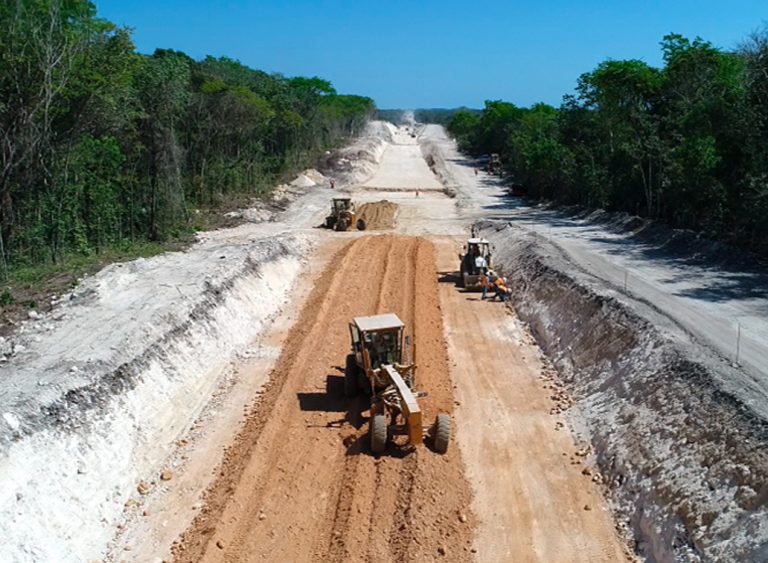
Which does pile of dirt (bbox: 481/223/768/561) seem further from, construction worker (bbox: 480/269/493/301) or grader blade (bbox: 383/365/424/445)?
construction worker (bbox: 480/269/493/301)

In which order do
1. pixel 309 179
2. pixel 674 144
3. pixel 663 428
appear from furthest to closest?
pixel 309 179 → pixel 674 144 → pixel 663 428

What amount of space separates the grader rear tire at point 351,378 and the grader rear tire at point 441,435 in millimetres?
2994

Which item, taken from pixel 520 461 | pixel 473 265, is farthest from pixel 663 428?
pixel 473 265

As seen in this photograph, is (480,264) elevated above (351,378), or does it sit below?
above

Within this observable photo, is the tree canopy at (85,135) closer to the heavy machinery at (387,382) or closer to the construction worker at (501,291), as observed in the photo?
the heavy machinery at (387,382)

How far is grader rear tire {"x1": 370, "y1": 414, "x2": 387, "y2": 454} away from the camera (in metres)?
14.2

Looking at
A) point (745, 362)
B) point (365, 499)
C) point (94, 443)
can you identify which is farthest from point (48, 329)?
point (745, 362)

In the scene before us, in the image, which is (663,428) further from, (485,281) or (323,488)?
(485,281)

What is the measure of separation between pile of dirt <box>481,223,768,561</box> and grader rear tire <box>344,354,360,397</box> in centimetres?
521

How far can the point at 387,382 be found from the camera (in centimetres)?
1531

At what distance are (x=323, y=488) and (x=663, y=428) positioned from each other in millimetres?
6795

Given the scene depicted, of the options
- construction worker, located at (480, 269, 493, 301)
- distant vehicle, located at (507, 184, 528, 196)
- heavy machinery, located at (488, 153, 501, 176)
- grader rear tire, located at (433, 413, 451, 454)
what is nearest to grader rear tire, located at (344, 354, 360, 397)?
grader rear tire, located at (433, 413, 451, 454)

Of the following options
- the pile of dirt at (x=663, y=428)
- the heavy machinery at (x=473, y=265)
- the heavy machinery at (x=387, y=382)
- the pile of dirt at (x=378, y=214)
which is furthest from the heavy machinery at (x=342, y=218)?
the heavy machinery at (x=387, y=382)

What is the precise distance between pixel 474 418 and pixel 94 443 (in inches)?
329
